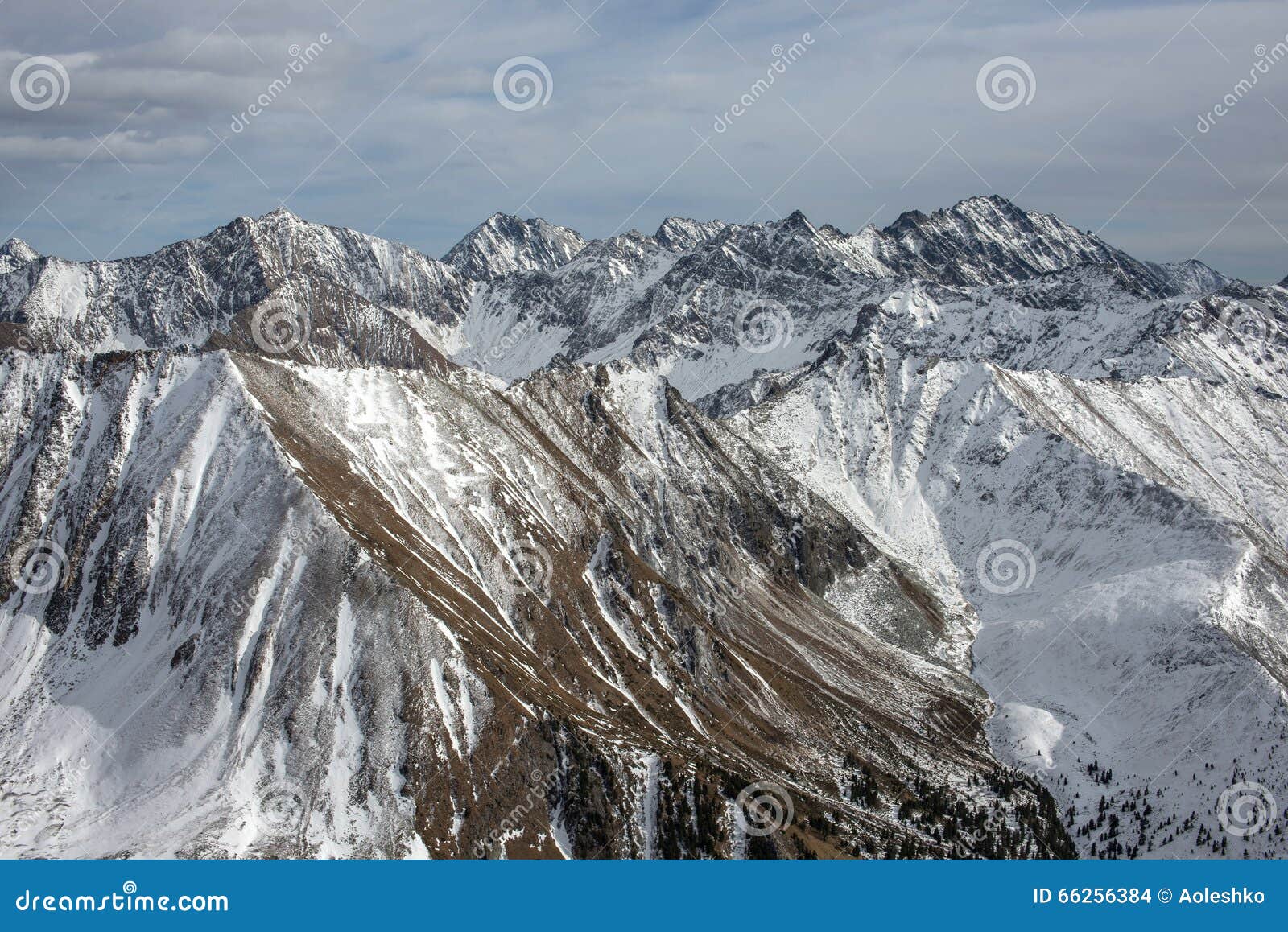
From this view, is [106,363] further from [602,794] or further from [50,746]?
[602,794]

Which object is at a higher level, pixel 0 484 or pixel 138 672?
pixel 0 484

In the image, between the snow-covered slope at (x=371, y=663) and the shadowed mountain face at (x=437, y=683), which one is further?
the shadowed mountain face at (x=437, y=683)

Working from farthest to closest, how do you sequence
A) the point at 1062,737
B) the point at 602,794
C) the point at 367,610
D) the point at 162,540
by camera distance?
the point at 1062,737 → the point at 162,540 → the point at 367,610 → the point at 602,794

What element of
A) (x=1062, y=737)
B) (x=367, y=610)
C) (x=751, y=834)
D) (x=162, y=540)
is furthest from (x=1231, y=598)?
(x=162, y=540)

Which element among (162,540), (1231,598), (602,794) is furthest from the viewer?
A: (1231,598)

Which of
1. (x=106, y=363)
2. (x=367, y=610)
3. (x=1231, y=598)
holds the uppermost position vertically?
(x=106, y=363)

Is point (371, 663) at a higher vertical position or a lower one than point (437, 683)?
higher

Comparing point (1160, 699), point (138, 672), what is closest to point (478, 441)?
point (138, 672)

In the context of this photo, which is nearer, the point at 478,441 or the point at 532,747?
the point at 532,747

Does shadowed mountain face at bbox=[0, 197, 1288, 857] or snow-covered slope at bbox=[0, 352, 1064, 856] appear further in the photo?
shadowed mountain face at bbox=[0, 197, 1288, 857]
